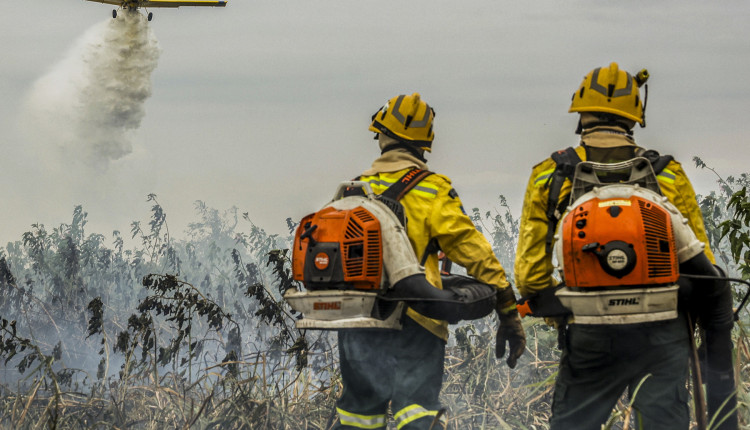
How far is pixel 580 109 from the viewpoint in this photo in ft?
14.1

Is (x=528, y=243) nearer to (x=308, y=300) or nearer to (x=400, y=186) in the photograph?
(x=400, y=186)

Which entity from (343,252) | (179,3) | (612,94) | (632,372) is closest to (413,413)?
(343,252)

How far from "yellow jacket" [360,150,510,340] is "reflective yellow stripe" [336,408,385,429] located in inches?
22.5

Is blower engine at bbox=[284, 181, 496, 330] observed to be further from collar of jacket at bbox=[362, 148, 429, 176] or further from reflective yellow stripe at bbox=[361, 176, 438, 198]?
collar of jacket at bbox=[362, 148, 429, 176]

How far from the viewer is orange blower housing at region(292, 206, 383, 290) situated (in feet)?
13.8

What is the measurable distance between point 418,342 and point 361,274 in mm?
592

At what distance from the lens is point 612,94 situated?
13.9 feet

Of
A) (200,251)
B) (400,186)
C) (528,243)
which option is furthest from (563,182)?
(200,251)

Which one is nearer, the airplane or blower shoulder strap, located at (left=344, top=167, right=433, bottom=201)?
blower shoulder strap, located at (left=344, top=167, right=433, bottom=201)

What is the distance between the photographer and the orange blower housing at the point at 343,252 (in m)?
4.20

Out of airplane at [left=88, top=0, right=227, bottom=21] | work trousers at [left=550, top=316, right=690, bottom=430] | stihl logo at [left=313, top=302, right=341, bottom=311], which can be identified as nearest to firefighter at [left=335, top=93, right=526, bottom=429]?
stihl logo at [left=313, top=302, right=341, bottom=311]

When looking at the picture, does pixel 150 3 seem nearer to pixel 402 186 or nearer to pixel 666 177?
pixel 402 186

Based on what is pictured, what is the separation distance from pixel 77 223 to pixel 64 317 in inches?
129

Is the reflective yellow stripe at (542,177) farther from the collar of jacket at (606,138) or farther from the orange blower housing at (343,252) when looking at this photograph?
the orange blower housing at (343,252)
